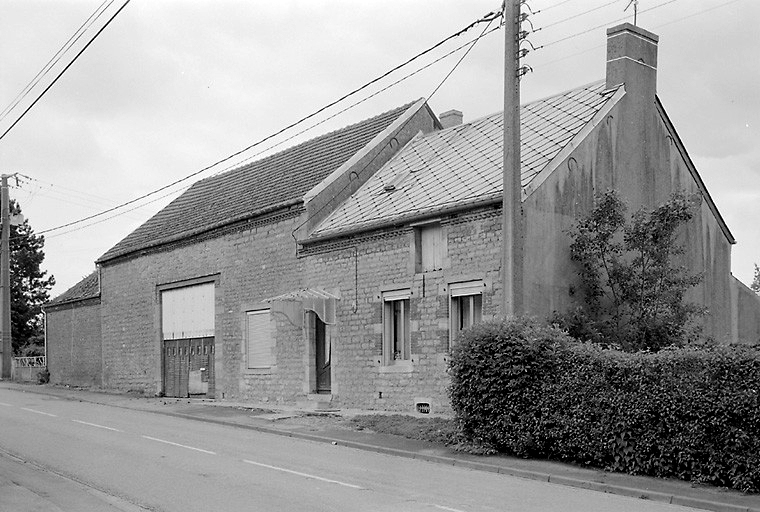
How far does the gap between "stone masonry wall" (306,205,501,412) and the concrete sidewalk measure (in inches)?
43.8

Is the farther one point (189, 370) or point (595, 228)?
point (189, 370)

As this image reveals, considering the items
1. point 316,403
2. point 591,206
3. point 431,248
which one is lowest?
point 316,403

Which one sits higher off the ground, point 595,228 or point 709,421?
point 595,228

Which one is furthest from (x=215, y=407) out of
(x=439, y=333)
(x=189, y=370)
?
(x=439, y=333)

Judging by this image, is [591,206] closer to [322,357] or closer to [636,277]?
[636,277]

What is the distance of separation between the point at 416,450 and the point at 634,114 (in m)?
10.5

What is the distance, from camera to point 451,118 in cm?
2830

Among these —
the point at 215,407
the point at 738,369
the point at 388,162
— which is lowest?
the point at 215,407

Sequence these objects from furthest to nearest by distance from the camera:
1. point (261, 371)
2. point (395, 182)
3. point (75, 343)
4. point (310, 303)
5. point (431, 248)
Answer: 1. point (75, 343)
2. point (261, 371)
3. point (395, 182)
4. point (310, 303)
5. point (431, 248)

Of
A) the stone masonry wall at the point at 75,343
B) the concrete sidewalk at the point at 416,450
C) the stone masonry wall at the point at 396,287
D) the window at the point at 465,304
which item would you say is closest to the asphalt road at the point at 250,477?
the concrete sidewalk at the point at 416,450

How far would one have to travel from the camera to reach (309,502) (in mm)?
10516

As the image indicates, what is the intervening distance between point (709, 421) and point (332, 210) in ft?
48.7

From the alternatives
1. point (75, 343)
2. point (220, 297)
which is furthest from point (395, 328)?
point (75, 343)

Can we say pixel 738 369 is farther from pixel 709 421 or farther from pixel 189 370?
pixel 189 370
